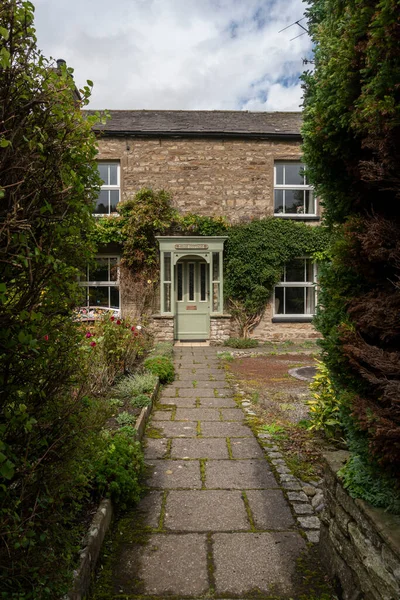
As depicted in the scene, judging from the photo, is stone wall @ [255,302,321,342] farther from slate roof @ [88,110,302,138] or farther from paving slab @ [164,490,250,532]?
paving slab @ [164,490,250,532]

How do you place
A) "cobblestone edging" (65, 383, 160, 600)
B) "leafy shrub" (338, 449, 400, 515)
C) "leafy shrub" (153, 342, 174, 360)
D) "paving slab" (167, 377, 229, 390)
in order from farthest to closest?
"leafy shrub" (153, 342, 174, 360) < "paving slab" (167, 377, 229, 390) < "cobblestone edging" (65, 383, 160, 600) < "leafy shrub" (338, 449, 400, 515)

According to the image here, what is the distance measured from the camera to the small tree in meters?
1.54

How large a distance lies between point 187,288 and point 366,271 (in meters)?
10.5

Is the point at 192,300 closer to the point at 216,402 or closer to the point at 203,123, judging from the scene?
the point at 203,123

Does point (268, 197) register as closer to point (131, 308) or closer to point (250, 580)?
point (131, 308)

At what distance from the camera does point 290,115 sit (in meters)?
14.3

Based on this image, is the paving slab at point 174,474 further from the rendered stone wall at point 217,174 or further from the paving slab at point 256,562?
the rendered stone wall at point 217,174

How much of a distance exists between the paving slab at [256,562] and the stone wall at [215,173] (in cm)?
1065

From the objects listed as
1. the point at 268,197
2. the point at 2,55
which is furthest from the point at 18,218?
the point at 268,197

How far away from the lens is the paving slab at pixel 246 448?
13.5ft

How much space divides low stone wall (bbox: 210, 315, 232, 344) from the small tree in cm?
988

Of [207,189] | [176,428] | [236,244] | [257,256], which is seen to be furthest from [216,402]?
[207,189]

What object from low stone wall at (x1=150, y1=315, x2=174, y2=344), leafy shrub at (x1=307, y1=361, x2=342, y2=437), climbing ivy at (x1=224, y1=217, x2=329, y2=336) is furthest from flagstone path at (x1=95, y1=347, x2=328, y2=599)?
climbing ivy at (x1=224, y1=217, x2=329, y2=336)

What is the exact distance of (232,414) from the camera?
5.39 meters
